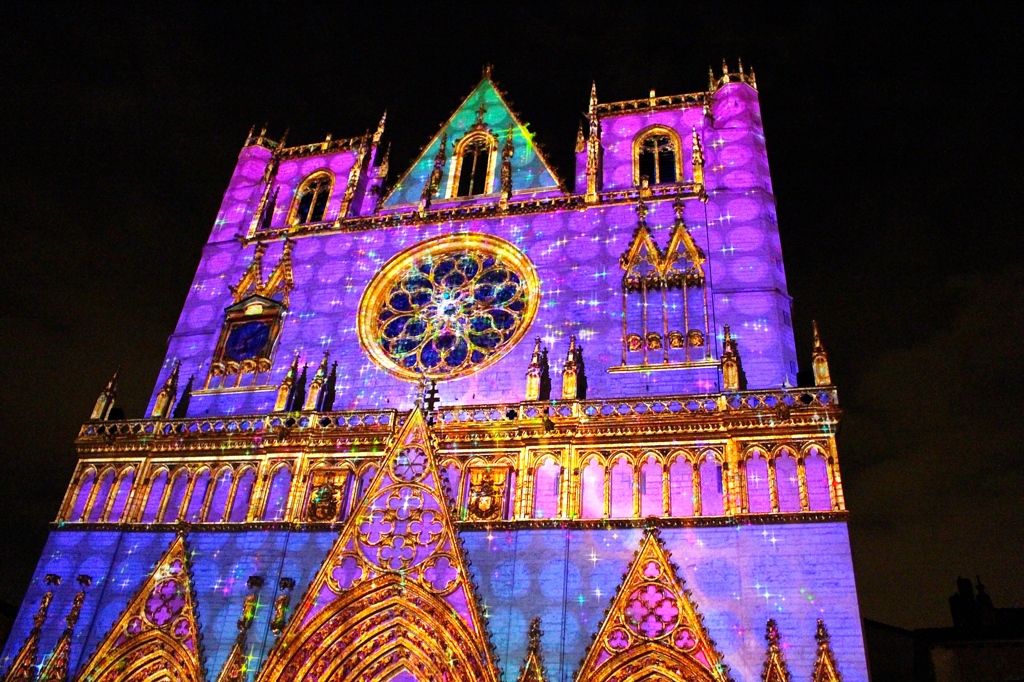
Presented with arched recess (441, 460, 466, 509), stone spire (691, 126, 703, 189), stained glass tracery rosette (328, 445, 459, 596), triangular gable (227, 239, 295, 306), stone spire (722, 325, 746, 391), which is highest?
stone spire (691, 126, 703, 189)

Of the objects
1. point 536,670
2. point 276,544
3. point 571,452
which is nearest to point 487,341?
point 571,452

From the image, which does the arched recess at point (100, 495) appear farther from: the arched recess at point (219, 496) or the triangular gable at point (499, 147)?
the triangular gable at point (499, 147)

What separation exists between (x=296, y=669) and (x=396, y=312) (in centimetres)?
973

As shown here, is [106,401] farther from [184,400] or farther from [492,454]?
[492,454]

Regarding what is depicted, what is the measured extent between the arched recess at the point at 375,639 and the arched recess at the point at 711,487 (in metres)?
5.40

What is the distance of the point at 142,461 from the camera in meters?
21.3

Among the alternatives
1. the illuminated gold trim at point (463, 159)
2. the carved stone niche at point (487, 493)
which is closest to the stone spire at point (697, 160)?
the illuminated gold trim at point (463, 159)

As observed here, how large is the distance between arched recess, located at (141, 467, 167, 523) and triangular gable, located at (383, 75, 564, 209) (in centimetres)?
1022

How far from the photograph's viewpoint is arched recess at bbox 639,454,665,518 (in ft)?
57.5

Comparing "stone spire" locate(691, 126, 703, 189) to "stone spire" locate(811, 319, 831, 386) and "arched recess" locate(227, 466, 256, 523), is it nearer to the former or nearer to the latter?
"stone spire" locate(811, 319, 831, 386)

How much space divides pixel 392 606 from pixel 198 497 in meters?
6.00

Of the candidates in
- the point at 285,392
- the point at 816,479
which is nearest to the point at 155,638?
the point at 285,392

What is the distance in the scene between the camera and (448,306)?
23.1 meters

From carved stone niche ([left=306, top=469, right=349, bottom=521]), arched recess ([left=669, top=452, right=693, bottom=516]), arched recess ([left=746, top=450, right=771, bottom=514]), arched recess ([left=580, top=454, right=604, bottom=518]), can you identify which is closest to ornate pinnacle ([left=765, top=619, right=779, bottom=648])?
arched recess ([left=746, top=450, right=771, bottom=514])
